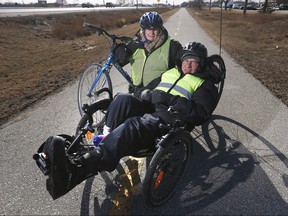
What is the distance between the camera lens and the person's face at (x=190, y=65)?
3.32 metres

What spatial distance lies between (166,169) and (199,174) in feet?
2.02

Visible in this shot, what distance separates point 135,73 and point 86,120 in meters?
1.32

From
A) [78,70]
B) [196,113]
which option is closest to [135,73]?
[196,113]

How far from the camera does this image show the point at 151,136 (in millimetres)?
2730

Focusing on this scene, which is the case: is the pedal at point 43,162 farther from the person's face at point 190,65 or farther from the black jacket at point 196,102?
the person's face at point 190,65

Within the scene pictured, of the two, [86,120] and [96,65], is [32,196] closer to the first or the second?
[86,120]

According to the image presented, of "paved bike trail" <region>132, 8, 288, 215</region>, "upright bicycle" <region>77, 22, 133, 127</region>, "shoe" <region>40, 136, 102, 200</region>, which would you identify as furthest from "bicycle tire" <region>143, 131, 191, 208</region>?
"upright bicycle" <region>77, 22, 133, 127</region>

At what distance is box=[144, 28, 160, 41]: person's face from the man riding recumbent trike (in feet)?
2.58

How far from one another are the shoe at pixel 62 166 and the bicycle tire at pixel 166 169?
1.63ft

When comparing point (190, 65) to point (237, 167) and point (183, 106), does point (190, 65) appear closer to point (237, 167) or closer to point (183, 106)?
point (183, 106)

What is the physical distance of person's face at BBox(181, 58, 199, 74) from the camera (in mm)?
3318

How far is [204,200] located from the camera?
2721 millimetres

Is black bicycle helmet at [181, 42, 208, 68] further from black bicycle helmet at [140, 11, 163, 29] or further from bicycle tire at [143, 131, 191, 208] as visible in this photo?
bicycle tire at [143, 131, 191, 208]

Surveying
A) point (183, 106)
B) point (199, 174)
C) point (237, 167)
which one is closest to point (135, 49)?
point (183, 106)
